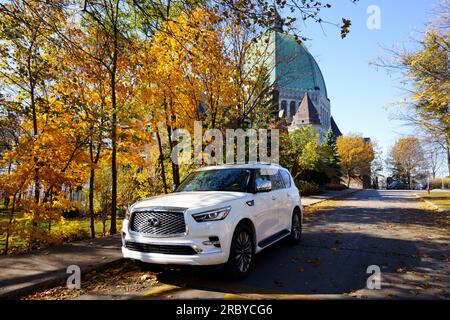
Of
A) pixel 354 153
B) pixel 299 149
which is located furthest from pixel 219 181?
pixel 354 153

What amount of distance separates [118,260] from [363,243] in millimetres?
5997

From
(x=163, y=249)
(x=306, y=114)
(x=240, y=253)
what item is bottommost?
(x=240, y=253)

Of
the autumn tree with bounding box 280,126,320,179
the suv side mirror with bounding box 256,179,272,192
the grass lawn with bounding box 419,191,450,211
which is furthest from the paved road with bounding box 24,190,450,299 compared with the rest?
the autumn tree with bounding box 280,126,320,179

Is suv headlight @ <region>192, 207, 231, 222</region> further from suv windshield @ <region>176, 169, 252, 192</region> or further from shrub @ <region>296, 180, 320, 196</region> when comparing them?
shrub @ <region>296, 180, 320, 196</region>

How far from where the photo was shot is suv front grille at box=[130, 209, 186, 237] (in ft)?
16.1

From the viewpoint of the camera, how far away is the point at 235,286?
5.02m

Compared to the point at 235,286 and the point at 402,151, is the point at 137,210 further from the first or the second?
the point at 402,151

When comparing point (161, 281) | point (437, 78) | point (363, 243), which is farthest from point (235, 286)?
point (437, 78)

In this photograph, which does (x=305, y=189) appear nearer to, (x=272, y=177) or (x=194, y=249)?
(x=272, y=177)

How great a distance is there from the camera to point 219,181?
661 cm

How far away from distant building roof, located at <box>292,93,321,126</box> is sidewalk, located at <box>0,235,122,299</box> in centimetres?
7730

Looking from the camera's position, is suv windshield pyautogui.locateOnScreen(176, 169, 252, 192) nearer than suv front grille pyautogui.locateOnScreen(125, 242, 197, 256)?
No

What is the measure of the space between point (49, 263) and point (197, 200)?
3.30 metres

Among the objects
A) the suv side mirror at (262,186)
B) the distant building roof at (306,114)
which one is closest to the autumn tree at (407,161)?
the distant building roof at (306,114)
